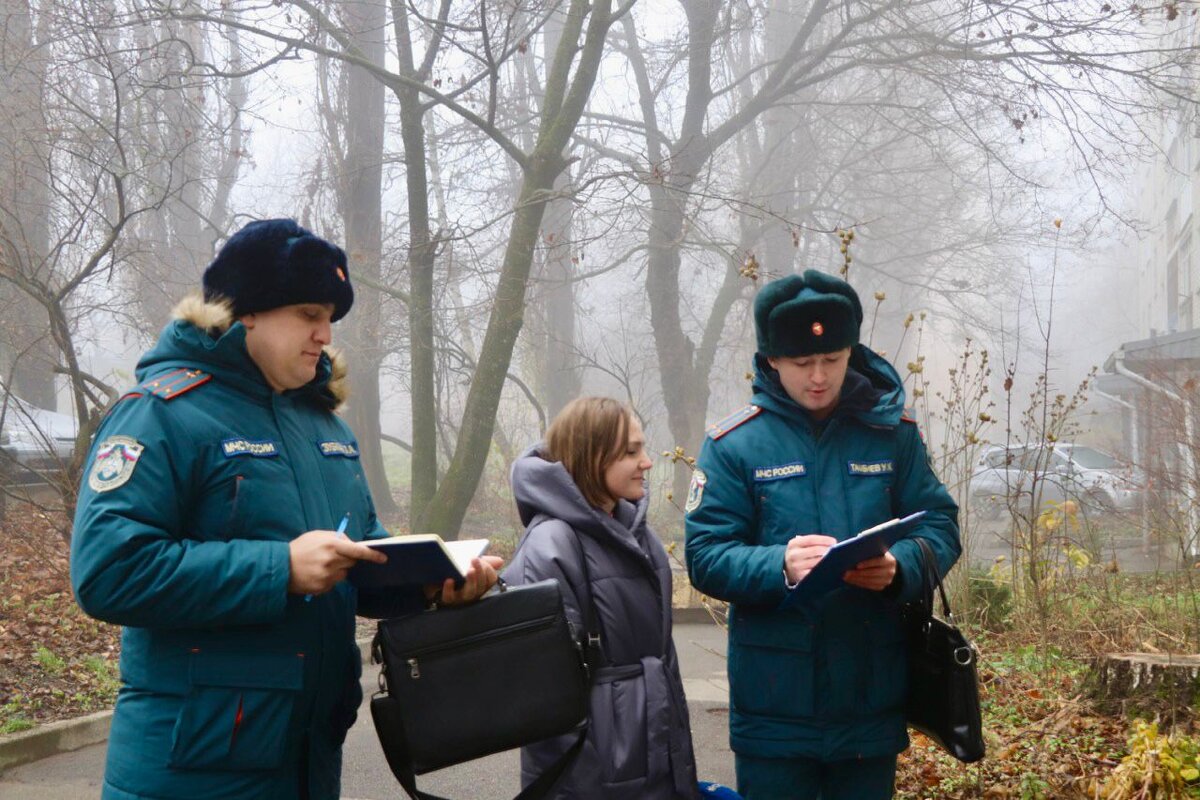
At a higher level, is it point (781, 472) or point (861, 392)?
point (861, 392)

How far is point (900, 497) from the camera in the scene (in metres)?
3.28

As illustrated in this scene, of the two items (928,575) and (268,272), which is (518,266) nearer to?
(928,575)

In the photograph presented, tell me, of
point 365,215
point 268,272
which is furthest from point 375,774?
point 365,215

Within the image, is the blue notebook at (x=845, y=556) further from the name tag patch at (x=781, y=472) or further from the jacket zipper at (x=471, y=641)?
the jacket zipper at (x=471, y=641)

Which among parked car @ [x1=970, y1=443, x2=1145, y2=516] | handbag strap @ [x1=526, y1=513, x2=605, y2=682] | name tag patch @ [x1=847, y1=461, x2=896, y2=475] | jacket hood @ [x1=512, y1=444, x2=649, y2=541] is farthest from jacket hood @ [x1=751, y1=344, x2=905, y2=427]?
parked car @ [x1=970, y1=443, x2=1145, y2=516]

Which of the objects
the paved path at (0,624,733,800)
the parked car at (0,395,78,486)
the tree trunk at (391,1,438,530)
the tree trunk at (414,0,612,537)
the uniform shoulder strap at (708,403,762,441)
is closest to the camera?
the uniform shoulder strap at (708,403,762,441)

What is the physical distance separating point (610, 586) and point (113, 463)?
130cm

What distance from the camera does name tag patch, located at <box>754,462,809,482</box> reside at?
3189 mm

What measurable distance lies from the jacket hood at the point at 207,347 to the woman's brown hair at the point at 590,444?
3.04ft

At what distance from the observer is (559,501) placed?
122 inches

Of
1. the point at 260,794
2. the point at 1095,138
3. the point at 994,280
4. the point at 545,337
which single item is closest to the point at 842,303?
the point at 260,794

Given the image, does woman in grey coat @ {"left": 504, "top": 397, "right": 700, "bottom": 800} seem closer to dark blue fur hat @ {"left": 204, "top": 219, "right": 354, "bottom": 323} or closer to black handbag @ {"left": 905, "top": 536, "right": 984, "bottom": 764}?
black handbag @ {"left": 905, "top": 536, "right": 984, "bottom": 764}

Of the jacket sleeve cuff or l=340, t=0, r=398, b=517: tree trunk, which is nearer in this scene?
the jacket sleeve cuff

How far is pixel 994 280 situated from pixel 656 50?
1244cm
